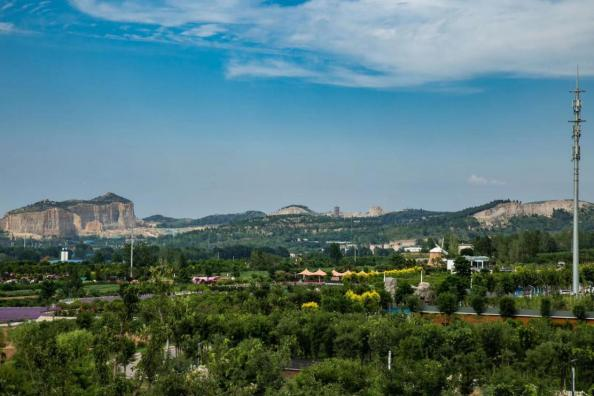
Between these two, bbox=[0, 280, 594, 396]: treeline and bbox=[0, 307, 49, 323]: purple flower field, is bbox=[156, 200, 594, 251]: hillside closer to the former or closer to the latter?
bbox=[0, 307, 49, 323]: purple flower field

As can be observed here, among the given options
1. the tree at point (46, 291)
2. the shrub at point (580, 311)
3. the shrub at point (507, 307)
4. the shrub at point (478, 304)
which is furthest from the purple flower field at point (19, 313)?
the shrub at point (580, 311)

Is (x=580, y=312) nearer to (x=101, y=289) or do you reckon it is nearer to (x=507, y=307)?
(x=507, y=307)

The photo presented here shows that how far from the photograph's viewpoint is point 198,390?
43.1 feet

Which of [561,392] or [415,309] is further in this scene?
[415,309]

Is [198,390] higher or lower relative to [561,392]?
higher

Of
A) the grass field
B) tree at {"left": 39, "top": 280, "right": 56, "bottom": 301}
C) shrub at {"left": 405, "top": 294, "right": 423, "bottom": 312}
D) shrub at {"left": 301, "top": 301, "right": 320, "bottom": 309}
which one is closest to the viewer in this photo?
shrub at {"left": 301, "top": 301, "right": 320, "bottom": 309}

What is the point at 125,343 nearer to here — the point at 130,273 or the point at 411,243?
the point at 130,273

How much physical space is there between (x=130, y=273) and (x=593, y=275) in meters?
36.3

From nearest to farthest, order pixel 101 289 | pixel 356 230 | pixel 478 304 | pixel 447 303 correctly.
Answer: pixel 447 303 < pixel 478 304 < pixel 101 289 < pixel 356 230

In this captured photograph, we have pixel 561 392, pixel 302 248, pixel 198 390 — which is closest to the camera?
pixel 198 390

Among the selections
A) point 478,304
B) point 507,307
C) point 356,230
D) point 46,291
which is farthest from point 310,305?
point 356,230

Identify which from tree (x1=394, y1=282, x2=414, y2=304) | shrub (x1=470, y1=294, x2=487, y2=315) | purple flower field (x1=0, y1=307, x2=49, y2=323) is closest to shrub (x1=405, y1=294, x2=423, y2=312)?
tree (x1=394, y1=282, x2=414, y2=304)

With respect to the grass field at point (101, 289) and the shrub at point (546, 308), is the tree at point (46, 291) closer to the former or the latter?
the grass field at point (101, 289)

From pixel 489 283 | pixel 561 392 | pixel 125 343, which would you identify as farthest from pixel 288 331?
pixel 489 283
